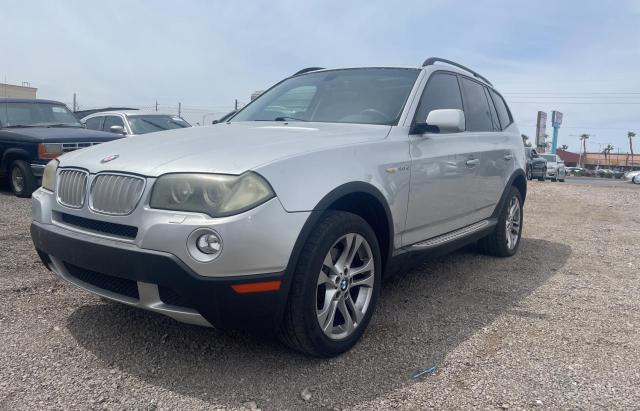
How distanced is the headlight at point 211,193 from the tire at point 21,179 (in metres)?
6.47

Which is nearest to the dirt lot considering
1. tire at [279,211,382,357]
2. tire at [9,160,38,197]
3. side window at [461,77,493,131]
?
tire at [279,211,382,357]

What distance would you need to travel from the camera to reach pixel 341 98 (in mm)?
4148

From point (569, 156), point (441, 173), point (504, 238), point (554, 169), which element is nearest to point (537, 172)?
point (554, 169)

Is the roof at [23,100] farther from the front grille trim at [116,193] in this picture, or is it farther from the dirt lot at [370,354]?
the front grille trim at [116,193]

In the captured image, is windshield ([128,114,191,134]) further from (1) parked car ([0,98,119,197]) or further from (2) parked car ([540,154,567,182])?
(2) parked car ([540,154,567,182])

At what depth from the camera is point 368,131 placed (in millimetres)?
3555

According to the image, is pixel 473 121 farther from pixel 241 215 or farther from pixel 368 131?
pixel 241 215

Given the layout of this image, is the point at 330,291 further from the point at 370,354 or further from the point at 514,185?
the point at 514,185

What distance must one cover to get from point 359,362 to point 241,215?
1.13m

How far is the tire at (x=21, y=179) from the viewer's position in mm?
8086

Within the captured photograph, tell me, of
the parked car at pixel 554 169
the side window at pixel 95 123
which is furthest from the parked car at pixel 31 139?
the parked car at pixel 554 169

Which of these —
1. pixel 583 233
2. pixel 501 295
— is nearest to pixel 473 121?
pixel 501 295

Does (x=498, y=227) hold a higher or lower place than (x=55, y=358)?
higher

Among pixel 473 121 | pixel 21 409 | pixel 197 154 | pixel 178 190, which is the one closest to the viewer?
pixel 21 409
